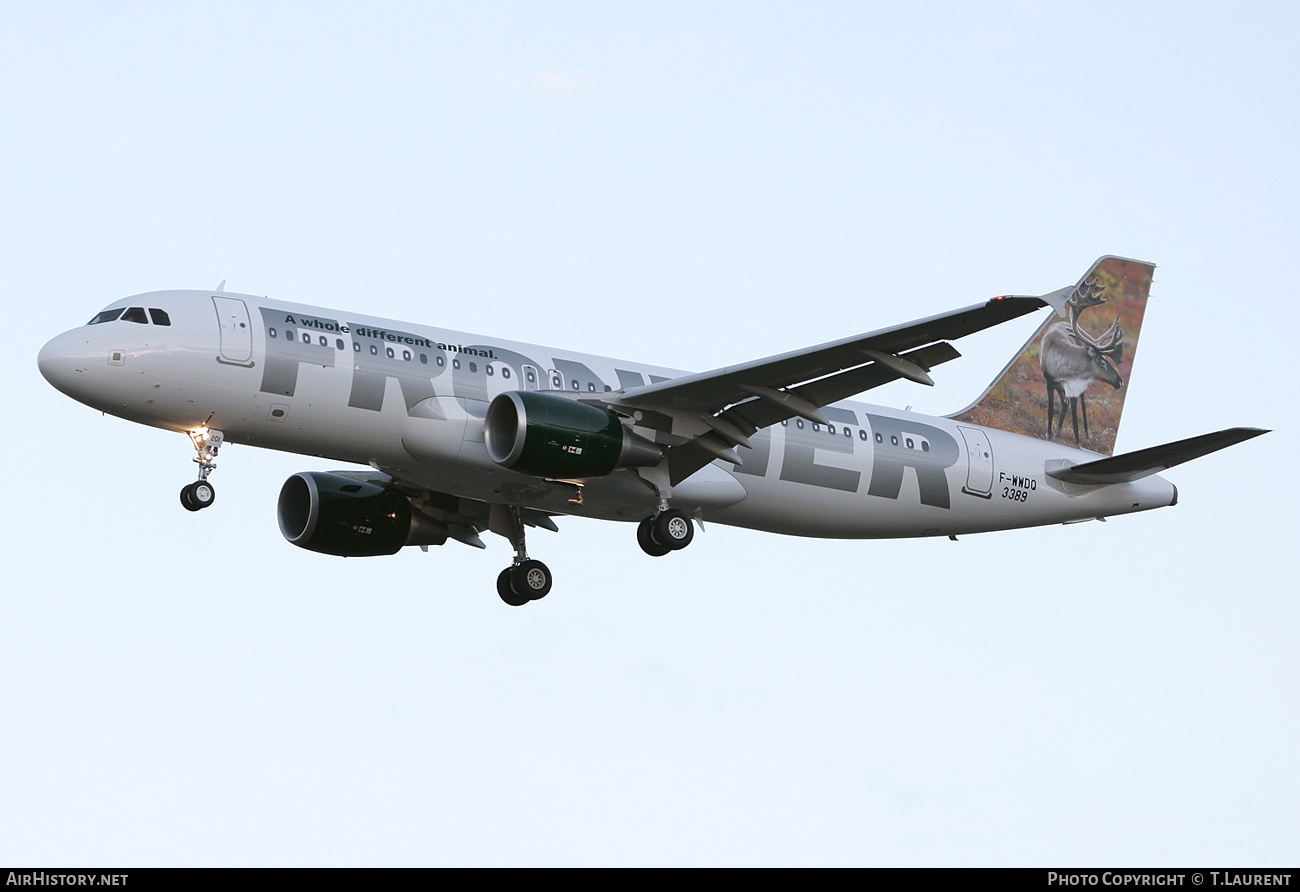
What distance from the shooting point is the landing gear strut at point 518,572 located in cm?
3953

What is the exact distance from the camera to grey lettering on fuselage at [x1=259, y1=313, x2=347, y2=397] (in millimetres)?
32844

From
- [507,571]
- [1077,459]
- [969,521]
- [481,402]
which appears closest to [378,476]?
[507,571]

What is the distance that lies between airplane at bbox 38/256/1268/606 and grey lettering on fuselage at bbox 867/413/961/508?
0.15 ft

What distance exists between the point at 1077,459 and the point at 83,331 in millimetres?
22524

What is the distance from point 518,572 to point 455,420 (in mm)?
6654

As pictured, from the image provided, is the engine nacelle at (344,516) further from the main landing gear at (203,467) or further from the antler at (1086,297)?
the antler at (1086,297)

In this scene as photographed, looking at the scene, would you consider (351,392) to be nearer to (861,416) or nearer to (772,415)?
(772,415)

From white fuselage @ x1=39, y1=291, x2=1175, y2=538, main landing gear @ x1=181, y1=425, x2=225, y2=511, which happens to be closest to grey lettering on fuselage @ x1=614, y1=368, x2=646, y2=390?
white fuselage @ x1=39, y1=291, x2=1175, y2=538

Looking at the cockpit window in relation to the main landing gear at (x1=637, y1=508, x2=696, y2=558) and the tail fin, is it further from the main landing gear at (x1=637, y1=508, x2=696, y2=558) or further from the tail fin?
the tail fin

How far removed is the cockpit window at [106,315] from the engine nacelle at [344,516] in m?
7.12

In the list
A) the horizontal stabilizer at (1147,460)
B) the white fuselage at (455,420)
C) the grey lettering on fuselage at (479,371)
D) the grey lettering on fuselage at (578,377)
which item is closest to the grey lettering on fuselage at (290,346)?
the white fuselage at (455,420)

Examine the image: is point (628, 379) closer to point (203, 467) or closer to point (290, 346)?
point (290, 346)

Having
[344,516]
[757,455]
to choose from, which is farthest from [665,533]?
[344,516]
